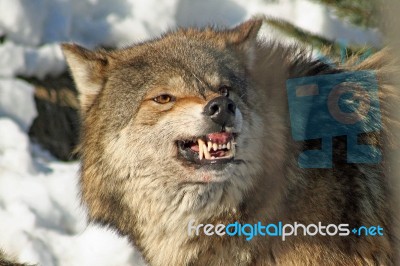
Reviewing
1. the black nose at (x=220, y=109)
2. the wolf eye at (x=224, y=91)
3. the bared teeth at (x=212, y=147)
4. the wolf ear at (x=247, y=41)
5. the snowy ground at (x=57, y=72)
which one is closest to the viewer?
the black nose at (x=220, y=109)

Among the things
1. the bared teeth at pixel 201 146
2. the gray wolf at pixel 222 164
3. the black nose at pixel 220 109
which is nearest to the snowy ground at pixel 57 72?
the gray wolf at pixel 222 164

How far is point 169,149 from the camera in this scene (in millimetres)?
4289

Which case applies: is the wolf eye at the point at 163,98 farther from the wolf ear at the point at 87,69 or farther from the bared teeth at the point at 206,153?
the wolf ear at the point at 87,69

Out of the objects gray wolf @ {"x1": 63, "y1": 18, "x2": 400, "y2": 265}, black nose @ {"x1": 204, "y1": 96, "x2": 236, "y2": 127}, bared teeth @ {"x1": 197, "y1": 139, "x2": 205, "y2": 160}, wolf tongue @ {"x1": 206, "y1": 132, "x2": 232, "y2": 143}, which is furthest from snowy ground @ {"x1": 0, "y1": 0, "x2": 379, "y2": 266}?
black nose @ {"x1": 204, "y1": 96, "x2": 236, "y2": 127}

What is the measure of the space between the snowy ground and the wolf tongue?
189 cm

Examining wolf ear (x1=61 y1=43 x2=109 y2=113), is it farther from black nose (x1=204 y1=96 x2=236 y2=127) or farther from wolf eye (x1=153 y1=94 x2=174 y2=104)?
black nose (x1=204 y1=96 x2=236 y2=127)

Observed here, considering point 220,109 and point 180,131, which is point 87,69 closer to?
point 180,131

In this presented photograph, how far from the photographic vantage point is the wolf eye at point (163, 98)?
14.2 feet

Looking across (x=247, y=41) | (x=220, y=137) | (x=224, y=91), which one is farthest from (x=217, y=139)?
(x=247, y=41)

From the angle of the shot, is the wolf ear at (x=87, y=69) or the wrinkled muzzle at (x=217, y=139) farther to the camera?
the wolf ear at (x=87, y=69)

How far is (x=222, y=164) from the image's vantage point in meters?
4.17

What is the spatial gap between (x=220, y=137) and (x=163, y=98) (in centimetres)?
41

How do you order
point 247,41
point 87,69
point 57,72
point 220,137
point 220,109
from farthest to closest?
1. point 57,72
2. point 87,69
3. point 247,41
4. point 220,137
5. point 220,109

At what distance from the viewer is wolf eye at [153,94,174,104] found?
4328 millimetres
